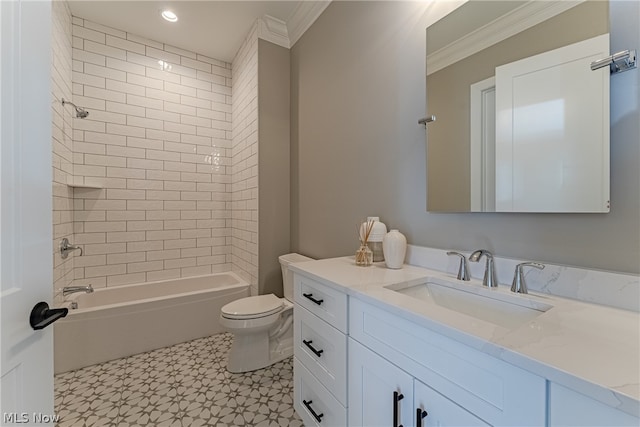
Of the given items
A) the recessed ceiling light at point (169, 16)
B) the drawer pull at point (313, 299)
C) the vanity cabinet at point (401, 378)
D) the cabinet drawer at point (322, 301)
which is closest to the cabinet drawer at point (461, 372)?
the vanity cabinet at point (401, 378)

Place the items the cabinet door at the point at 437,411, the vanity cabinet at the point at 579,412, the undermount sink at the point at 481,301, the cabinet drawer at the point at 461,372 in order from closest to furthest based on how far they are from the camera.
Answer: the vanity cabinet at the point at 579,412, the cabinet drawer at the point at 461,372, the cabinet door at the point at 437,411, the undermount sink at the point at 481,301

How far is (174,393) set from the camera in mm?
1636

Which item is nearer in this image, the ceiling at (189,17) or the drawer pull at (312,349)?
the drawer pull at (312,349)

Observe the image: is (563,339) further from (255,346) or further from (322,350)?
(255,346)

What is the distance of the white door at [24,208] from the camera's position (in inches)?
22.3

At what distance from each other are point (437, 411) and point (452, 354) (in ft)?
0.59

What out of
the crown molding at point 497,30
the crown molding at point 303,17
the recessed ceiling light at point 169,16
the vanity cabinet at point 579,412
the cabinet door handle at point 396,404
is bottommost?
the cabinet door handle at point 396,404

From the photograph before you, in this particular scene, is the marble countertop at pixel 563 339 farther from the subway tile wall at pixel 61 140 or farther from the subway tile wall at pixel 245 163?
the subway tile wall at pixel 61 140

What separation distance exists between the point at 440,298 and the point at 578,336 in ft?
1.76

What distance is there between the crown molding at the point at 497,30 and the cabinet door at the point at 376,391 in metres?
Answer: 1.32

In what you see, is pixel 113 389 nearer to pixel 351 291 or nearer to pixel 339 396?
pixel 339 396

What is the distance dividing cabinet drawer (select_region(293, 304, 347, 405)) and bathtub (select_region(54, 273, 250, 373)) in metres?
1.37

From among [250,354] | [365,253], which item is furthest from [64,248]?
[365,253]

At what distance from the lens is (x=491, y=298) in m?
0.96
